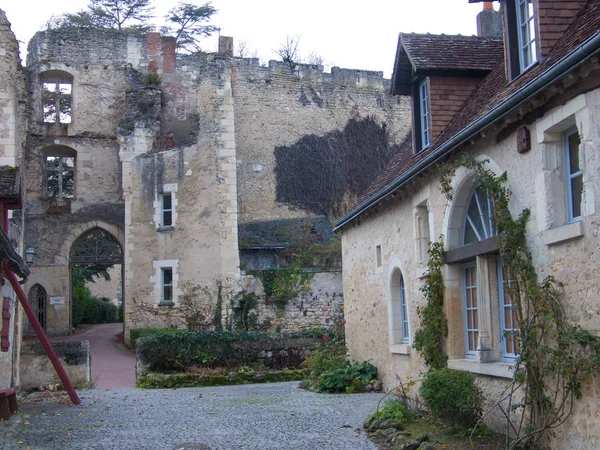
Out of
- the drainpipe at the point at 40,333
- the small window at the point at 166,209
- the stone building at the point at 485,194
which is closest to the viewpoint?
the stone building at the point at 485,194

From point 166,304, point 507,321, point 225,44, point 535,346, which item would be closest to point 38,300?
point 166,304

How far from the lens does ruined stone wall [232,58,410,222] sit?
98.3 feet

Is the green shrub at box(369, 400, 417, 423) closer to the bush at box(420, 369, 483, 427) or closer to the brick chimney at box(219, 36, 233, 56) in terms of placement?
the bush at box(420, 369, 483, 427)

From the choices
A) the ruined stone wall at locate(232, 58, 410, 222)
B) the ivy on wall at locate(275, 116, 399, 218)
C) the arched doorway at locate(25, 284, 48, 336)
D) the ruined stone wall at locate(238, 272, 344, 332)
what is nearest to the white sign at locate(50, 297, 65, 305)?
the arched doorway at locate(25, 284, 48, 336)

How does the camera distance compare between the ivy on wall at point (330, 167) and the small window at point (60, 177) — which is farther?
the ivy on wall at point (330, 167)

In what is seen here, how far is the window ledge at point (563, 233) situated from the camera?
5895 mm

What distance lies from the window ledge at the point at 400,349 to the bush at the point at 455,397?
8.59ft

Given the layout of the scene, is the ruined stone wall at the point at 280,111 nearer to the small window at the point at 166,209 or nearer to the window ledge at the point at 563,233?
the small window at the point at 166,209

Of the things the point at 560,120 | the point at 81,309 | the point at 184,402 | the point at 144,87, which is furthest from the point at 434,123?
the point at 81,309

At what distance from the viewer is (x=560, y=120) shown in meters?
6.14

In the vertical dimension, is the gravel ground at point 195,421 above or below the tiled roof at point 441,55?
below

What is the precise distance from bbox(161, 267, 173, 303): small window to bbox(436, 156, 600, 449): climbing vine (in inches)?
665

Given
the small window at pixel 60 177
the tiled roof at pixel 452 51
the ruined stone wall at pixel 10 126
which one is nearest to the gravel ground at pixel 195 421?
the ruined stone wall at pixel 10 126

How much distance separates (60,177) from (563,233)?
2228cm
